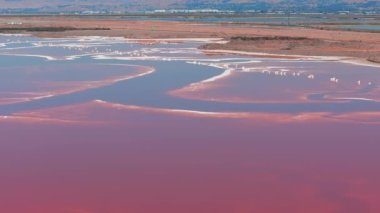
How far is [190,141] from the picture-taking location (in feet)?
41.5

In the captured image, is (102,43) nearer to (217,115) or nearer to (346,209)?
(217,115)

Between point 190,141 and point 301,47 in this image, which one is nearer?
point 190,141

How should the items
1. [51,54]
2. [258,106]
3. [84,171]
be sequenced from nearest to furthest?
[84,171] → [258,106] → [51,54]

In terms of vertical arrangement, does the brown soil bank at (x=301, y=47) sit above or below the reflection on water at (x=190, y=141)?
below

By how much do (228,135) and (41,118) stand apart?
4409 millimetres

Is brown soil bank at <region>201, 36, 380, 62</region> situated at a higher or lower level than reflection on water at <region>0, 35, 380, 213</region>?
lower

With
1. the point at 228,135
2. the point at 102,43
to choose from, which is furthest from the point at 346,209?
the point at 102,43

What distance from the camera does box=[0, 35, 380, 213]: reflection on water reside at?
30.9 ft

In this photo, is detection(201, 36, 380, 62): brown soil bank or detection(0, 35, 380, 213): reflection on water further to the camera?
detection(201, 36, 380, 62): brown soil bank

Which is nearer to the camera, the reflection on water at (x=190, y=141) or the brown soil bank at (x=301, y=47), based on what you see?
the reflection on water at (x=190, y=141)

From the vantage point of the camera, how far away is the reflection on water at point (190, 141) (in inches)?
371

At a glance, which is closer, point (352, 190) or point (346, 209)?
point (346, 209)

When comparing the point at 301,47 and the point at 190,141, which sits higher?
the point at 190,141

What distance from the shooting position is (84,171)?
10648 mm
